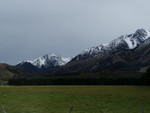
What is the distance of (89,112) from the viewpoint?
165 ft

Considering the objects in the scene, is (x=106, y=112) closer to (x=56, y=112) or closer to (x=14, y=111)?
(x=56, y=112)

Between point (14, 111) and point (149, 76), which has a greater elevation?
point (149, 76)

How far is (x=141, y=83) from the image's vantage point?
18500cm

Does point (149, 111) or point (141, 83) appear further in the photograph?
point (141, 83)

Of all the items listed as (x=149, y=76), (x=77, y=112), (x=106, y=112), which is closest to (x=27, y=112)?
(x=77, y=112)

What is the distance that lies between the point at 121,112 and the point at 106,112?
2.37 m

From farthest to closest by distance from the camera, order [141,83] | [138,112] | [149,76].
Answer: [141,83]
[149,76]
[138,112]

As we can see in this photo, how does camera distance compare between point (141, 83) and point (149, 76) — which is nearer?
point (149, 76)

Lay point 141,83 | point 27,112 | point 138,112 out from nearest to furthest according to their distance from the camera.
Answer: point 27,112 → point 138,112 → point 141,83

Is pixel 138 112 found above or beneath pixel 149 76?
beneath

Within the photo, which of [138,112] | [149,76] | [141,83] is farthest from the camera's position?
[141,83]

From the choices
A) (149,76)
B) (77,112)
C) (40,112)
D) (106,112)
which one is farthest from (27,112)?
(149,76)

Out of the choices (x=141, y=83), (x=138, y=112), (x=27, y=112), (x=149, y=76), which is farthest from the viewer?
(x=141, y=83)

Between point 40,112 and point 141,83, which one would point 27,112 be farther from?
point 141,83
